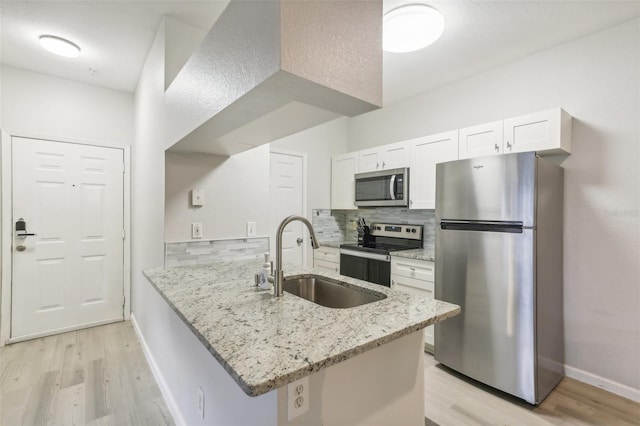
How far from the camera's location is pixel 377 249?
10.5 ft

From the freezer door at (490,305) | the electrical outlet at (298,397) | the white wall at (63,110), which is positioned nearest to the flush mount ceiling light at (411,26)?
the freezer door at (490,305)

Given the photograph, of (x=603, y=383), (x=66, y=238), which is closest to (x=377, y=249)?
(x=603, y=383)

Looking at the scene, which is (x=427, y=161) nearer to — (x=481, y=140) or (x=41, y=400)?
(x=481, y=140)

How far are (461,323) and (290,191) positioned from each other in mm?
2378

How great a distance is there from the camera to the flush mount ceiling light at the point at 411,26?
195 centimetres

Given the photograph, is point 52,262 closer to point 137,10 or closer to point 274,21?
point 137,10

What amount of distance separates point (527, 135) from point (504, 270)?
42.9 inches

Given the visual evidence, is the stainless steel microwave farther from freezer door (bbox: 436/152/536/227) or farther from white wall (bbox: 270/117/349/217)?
freezer door (bbox: 436/152/536/227)

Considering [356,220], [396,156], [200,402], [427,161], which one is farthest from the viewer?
[356,220]

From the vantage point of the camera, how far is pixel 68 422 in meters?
1.83

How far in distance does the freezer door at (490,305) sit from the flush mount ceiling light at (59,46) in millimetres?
3355

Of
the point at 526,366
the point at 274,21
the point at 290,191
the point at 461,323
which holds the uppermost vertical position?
the point at 274,21

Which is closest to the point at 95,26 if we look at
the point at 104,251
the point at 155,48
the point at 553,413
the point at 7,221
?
the point at 155,48

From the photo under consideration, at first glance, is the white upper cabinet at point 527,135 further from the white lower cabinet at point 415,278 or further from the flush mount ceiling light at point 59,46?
the flush mount ceiling light at point 59,46
